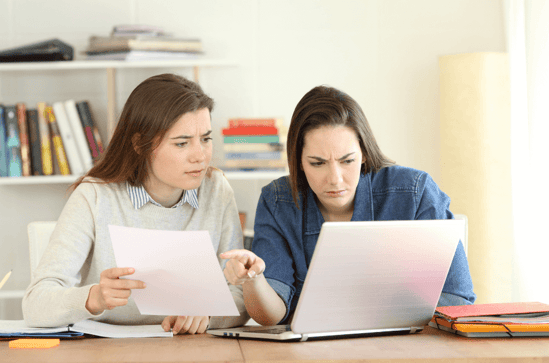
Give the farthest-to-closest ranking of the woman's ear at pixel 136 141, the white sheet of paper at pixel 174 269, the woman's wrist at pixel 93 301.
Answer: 1. the woman's ear at pixel 136 141
2. the woman's wrist at pixel 93 301
3. the white sheet of paper at pixel 174 269

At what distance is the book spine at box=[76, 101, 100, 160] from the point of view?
2.47 m

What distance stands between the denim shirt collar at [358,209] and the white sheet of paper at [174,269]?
411mm

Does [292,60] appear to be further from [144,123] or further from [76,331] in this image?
[76,331]

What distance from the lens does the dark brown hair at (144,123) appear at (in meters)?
1.47

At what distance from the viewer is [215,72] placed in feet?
8.79

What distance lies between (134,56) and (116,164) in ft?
3.32

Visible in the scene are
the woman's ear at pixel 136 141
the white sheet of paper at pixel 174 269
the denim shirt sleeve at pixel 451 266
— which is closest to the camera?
the white sheet of paper at pixel 174 269

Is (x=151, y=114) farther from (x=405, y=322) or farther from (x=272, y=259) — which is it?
(x=405, y=322)

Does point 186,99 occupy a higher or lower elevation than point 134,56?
lower

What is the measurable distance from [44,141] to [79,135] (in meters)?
0.15

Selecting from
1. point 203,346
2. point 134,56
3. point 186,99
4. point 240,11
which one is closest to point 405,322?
point 203,346

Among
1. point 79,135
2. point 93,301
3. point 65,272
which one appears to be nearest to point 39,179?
point 79,135

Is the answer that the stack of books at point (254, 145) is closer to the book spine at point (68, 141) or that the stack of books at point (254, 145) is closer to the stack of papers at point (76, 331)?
the book spine at point (68, 141)

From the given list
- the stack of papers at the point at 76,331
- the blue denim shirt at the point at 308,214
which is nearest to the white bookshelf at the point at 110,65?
the blue denim shirt at the point at 308,214
